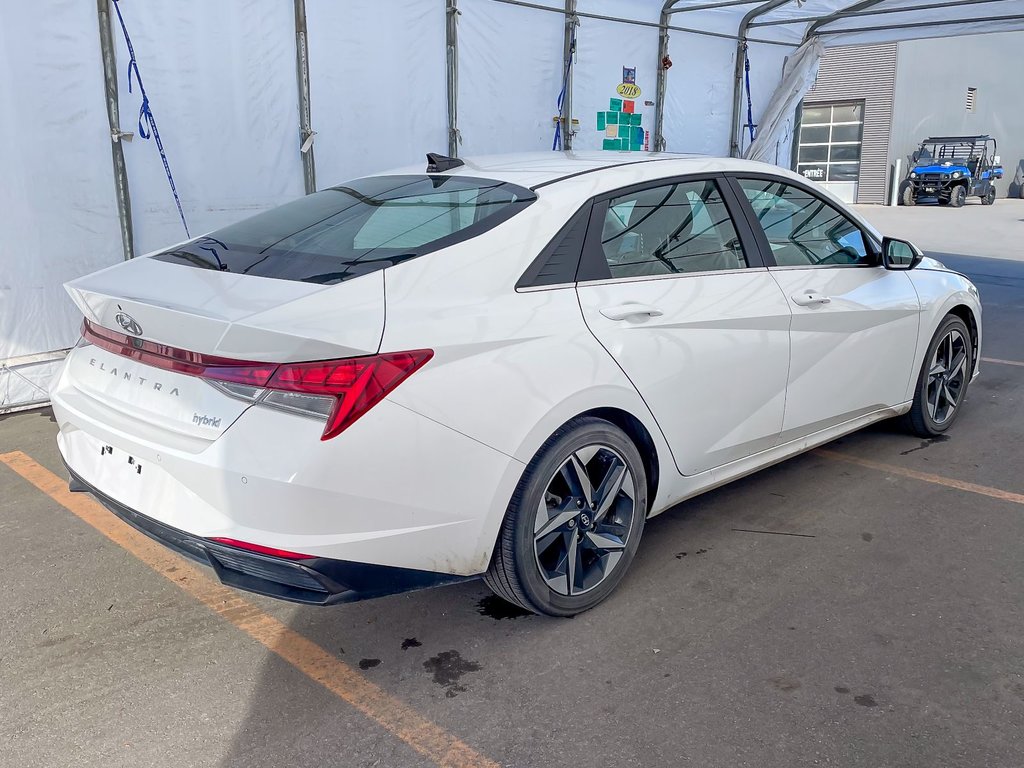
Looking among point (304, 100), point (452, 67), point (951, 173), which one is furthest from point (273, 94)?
point (951, 173)

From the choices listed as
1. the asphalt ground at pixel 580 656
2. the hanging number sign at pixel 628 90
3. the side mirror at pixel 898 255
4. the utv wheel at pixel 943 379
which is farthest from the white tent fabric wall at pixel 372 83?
the utv wheel at pixel 943 379

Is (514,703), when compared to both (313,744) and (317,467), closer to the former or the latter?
(313,744)

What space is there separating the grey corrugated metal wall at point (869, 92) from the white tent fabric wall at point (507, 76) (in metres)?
22.9

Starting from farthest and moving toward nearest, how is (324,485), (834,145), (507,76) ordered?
1. (834,145)
2. (507,76)
3. (324,485)

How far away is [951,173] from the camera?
89.1ft

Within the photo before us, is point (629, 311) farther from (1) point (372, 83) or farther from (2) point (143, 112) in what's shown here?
(1) point (372, 83)

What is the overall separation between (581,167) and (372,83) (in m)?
4.18

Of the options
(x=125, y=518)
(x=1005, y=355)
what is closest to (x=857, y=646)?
(x=125, y=518)

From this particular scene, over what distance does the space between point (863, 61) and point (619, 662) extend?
30000 mm

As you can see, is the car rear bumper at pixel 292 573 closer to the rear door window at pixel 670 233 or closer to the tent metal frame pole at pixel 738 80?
the rear door window at pixel 670 233

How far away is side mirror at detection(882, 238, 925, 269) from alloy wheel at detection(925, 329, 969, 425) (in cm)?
61

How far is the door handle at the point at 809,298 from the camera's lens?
12.4 ft

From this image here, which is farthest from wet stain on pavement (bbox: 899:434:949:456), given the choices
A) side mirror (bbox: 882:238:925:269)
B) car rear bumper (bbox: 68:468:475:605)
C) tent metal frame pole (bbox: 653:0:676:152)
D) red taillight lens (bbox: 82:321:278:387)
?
tent metal frame pole (bbox: 653:0:676:152)

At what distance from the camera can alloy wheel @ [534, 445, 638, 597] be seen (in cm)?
297
